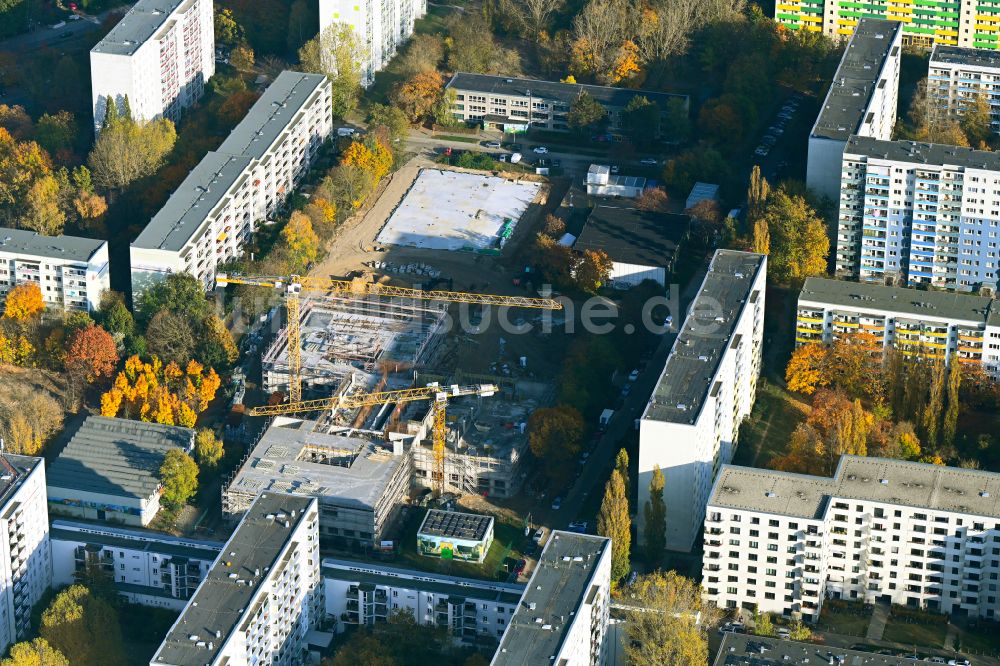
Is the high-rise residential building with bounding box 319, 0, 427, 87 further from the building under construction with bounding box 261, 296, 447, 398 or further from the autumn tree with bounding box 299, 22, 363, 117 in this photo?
the building under construction with bounding box 261, 296, 447, 398

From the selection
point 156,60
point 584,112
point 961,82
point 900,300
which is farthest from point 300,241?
point 961,82

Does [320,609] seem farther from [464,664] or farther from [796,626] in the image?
[796,626]

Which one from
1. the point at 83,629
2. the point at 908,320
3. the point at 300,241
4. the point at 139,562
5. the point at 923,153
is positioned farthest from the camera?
the point at 300,241

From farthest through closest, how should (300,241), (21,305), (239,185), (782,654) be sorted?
(239,185)
(300,241)
(21,305)
(782,654)

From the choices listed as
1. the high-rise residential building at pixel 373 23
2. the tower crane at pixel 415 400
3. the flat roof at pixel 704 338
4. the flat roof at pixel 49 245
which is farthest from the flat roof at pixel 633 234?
the flat roof at pixel 49 245

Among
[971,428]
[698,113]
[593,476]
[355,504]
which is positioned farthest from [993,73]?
[355,504]

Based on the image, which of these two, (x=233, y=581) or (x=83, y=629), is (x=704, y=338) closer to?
(x=233, y=581)
